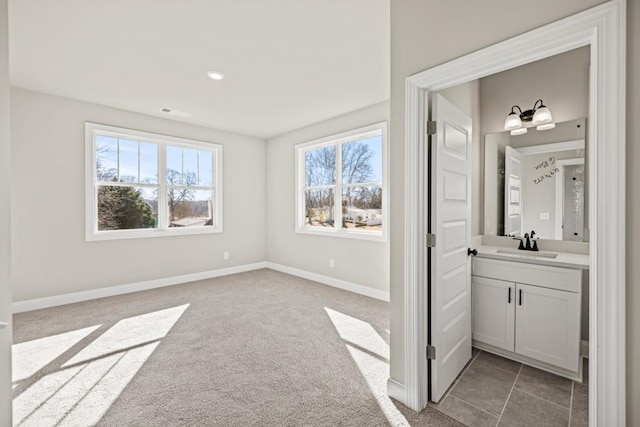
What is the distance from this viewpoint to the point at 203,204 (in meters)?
5.24

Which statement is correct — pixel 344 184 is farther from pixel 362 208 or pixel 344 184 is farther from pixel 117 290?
pixel 117 290

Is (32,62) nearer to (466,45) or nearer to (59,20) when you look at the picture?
(59,20)

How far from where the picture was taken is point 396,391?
6.46 feet

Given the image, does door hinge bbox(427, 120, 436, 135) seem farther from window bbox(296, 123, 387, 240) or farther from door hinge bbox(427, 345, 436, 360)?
window bbox(296, 123, 387, 240)

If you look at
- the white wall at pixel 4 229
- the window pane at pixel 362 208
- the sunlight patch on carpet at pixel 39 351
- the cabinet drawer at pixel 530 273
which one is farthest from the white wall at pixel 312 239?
the white wall at pixel 4 229

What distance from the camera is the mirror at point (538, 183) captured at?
103 inches

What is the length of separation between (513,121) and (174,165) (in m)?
4.64

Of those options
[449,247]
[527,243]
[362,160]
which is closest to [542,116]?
[527,243]

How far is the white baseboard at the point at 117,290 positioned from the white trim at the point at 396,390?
12.2 ft

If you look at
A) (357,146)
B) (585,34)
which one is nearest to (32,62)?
(357,146)

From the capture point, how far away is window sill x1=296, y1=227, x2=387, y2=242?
414 centimetres

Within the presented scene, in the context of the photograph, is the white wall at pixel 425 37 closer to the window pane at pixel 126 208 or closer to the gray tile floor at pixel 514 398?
the gray tile floor at pixel 514 398

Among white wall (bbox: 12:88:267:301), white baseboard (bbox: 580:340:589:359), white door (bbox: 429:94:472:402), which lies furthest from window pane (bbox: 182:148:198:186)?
white baseboard (bbox: 580:340:589:359)

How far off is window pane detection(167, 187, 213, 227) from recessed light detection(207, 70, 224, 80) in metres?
2.29
